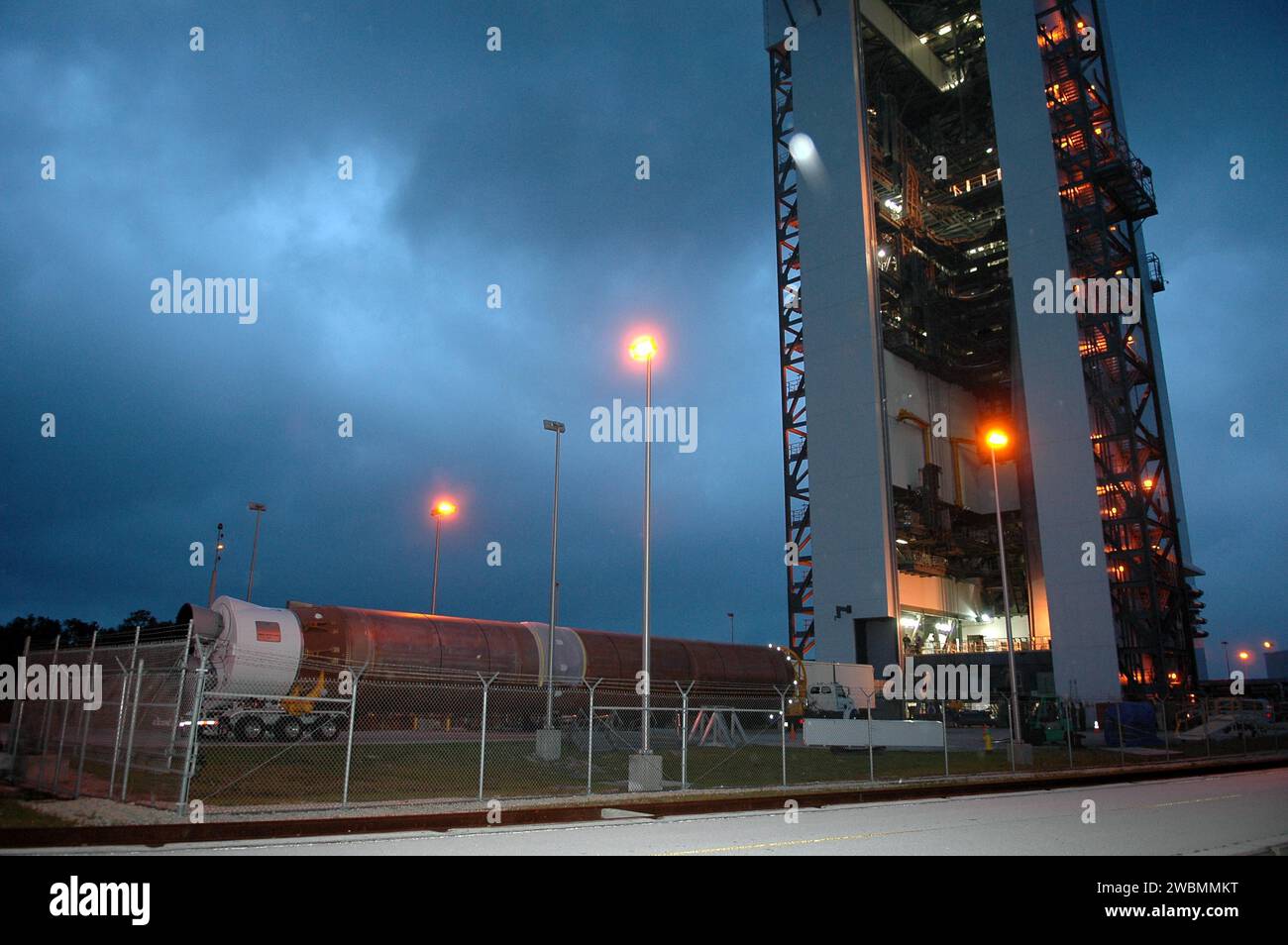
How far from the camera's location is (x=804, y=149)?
2311 inches

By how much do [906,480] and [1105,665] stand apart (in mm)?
16265

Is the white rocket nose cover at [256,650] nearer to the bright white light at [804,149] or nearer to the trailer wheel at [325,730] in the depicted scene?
the trailer wheel at [325,730]

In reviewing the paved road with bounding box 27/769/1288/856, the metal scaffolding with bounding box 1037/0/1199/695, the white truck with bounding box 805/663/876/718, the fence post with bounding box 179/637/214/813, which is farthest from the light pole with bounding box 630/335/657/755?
the metal scaffolding with bounding box 1037/0/1199/695

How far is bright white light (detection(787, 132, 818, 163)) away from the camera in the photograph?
58.5 m

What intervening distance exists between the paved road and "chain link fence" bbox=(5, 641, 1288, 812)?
2.59 m

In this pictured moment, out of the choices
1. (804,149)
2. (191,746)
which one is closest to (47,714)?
(191,746)

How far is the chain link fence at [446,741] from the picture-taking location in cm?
1590

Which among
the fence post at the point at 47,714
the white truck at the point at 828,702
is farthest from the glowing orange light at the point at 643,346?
the white truck at the point at 828,702

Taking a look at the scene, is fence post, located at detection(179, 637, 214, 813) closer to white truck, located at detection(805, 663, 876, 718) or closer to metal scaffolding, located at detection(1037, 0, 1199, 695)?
white truck, located at detection(805, 663, 876, 718)

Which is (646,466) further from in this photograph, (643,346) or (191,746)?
(191,746)

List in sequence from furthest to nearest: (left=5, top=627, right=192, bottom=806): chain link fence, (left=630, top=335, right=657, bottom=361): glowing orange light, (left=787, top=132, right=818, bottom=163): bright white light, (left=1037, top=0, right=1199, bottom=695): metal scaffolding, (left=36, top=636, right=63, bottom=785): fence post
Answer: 1. (left=787, top=132, right=818, bottom=163): bright white light
2. (left=1037, top=0, right=1199, bottom=695): metal scaffolding
3. (left=630, top=335, right=657, bottom=361): glowing orange light
4. (left=36, top=636, right=63, bottom=785): fence post
5. (left=5, top=627, right=192, bottom=806): chain link fence

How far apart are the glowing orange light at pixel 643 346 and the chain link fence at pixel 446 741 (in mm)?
7964

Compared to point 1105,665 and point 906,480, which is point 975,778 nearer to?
point 1105,665
